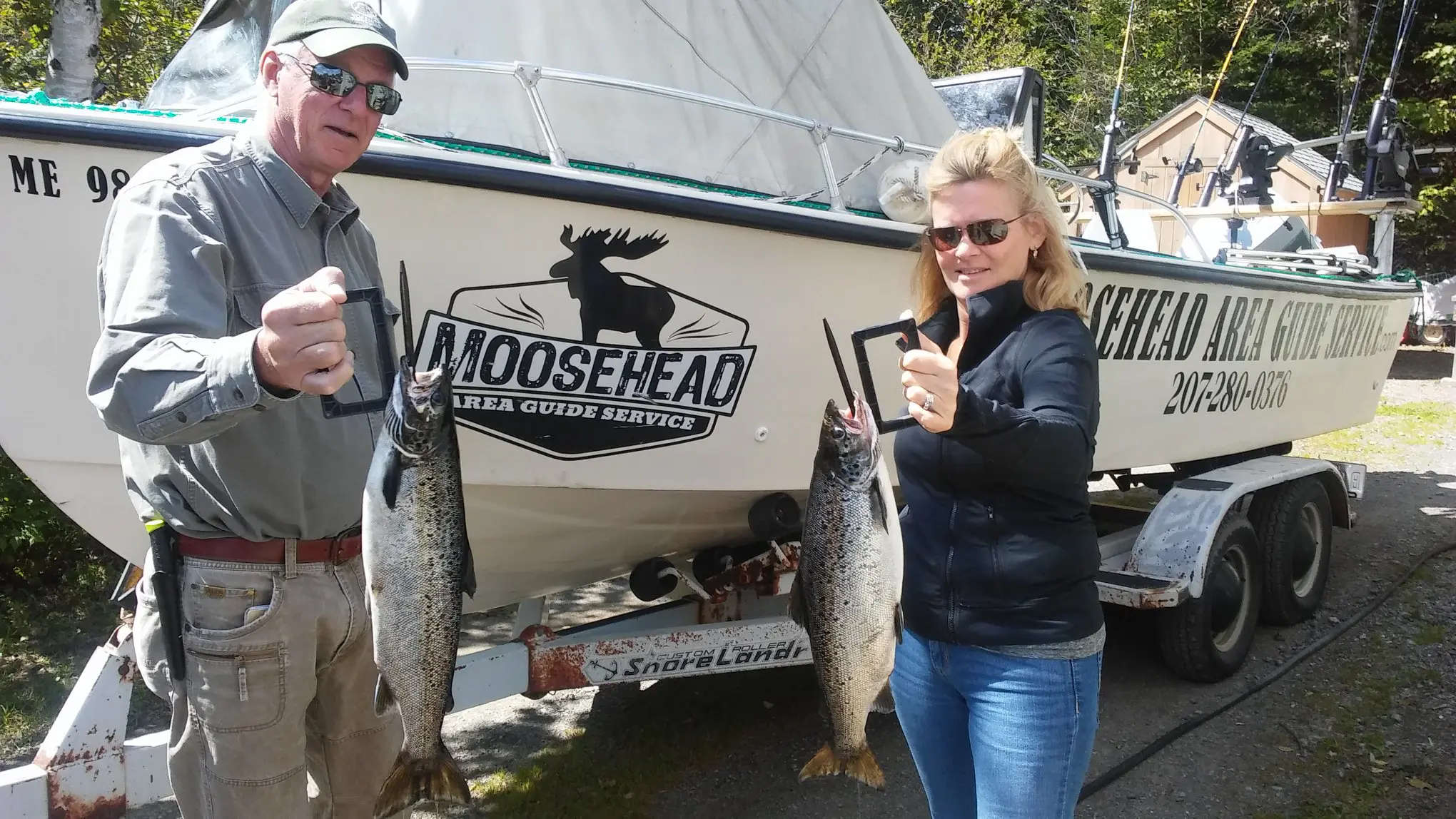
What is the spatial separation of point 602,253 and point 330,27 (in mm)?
1163

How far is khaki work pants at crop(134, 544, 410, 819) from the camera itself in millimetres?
2096

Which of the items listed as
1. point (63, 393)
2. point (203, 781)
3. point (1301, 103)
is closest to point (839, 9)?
point (63, 393)

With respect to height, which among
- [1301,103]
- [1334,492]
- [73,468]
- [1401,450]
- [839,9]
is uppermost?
[1301,103]

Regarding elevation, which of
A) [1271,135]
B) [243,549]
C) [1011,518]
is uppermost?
[1271,135]

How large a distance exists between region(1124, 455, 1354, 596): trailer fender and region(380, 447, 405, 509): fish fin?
146 inches

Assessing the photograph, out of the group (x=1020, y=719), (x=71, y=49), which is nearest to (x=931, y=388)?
(x=1020, y=719)

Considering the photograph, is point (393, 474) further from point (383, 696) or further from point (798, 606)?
point (798, 606)

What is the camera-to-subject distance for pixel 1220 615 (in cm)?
484

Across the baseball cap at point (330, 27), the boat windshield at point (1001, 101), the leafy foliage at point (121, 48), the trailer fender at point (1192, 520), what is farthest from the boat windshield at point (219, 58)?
the trailer fender at point (1192, 520)

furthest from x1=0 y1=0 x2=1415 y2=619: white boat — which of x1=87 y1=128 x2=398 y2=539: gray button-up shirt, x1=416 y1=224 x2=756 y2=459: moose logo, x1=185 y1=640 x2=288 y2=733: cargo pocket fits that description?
x1=185 y1=640 x2=288 y2=733: cargo pocket

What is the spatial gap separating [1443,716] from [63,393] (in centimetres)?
542

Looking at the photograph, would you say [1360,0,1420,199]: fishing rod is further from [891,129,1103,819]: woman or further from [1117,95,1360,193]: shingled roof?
[891,129,1103,819]: woman

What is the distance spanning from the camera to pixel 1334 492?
5.93 meters

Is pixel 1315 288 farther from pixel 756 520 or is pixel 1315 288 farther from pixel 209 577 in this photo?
pixel 209 577
